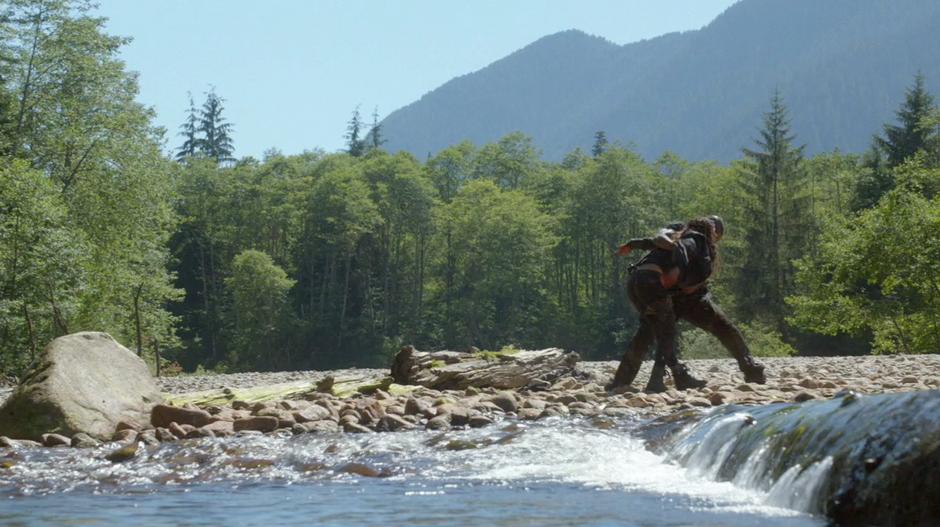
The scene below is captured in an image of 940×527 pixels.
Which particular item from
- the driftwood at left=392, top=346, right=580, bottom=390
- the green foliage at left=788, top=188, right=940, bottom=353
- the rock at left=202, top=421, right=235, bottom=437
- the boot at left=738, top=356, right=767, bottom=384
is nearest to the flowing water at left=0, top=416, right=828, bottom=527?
the rock at left=202, top=421, right=235, bottom=437

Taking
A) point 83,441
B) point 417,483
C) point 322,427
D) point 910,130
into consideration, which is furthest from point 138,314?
point 910,130

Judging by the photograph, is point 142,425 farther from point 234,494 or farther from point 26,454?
point 234,494

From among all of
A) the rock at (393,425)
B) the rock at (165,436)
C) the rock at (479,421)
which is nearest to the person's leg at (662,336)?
the rock at (479,421)

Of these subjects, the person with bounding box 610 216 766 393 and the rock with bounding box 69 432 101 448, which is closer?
the rock with bounding box 69 432 101 448

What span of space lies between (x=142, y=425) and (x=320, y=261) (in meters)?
64.4

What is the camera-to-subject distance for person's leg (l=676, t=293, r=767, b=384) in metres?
12.7

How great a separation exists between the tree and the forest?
0.14 metres

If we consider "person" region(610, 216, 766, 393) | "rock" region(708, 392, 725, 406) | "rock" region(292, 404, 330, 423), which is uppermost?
"person" region(610, 216, 766, 393)

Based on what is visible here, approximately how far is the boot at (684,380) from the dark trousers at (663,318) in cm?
13

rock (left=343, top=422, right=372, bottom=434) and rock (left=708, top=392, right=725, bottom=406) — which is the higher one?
rock (left=708, top=392, right=725, bottom=406)

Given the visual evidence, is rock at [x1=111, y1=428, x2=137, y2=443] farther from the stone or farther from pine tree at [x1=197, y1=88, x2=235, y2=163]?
pine tree at [x1=197, y1=88, x2=235, y2=163]

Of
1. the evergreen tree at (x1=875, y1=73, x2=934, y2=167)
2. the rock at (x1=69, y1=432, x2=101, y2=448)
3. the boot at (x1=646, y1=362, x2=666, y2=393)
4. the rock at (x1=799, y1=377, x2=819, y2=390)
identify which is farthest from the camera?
the evergreen tree at (x1=875, y1=73, x2=934, y2=167)

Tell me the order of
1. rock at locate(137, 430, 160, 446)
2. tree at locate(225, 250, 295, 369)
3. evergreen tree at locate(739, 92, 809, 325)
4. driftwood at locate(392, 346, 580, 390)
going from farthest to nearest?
tree at locate(225, 250, 295, 369), evergreen tree at locate(739, 92, 809, 325), driftwood at locate(392, 346, 580, 390), rock at locate(137, 430, 160, 446)

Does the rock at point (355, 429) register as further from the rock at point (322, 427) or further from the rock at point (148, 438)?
the rock at point (148, 438)
